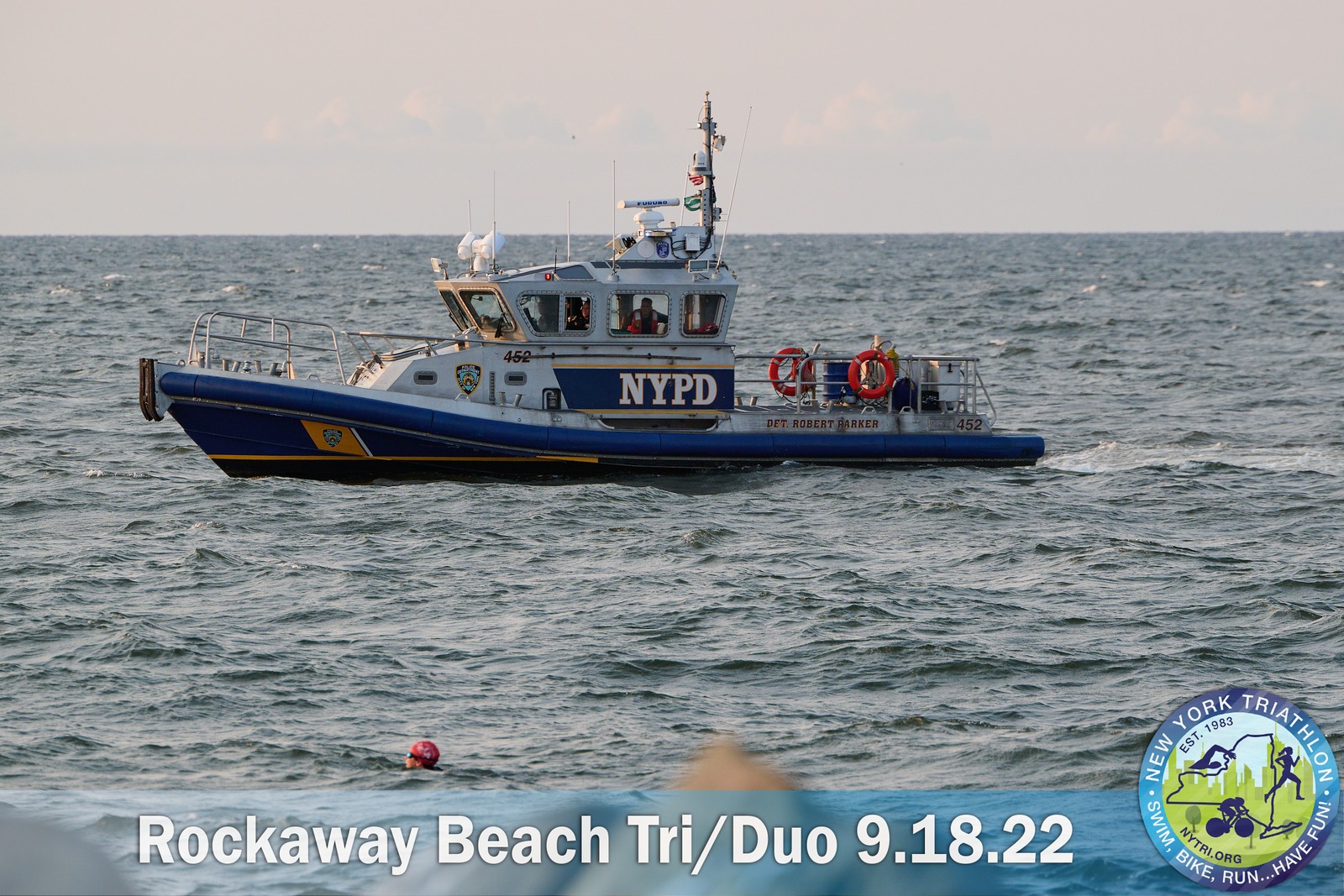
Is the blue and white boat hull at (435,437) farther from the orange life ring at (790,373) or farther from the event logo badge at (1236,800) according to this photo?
the event logo badge at (1236,800)

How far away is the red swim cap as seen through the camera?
814 cm

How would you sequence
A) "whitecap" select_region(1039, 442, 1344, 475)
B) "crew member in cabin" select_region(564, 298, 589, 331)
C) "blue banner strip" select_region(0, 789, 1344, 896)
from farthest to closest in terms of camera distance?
1. "whitecap" select_region(1039, 442, 1344, 475)
2. "crew member in cabin" select_region(564, 298, 589, 331)
3. "blue banner strip" select_region(0, 789, 1344, 896)

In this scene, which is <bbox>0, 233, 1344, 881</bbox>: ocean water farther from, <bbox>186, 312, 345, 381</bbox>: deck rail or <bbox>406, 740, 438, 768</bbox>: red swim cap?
<bbox>186, 312, 345, 381</bbox>: deck rail

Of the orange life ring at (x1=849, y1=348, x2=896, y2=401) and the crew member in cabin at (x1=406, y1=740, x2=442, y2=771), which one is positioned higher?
the orange life ring at (x1=849, y1=348, x2=896, y2=401)

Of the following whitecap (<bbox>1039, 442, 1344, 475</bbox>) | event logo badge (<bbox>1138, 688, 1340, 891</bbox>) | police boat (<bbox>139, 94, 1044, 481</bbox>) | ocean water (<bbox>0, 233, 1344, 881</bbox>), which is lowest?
ocean water (<bbox>0, 233, 1344, 881</bbox>)

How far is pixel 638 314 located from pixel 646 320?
12cm

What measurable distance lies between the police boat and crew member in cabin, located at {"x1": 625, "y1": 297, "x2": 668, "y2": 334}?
21 millimetres

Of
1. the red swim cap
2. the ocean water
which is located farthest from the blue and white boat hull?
the red swim cap

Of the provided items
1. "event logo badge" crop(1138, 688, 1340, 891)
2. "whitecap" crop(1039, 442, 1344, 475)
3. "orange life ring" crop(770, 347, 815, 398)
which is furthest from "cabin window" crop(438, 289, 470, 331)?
"event logo badge" crop(1138, 688, 1340, 891)

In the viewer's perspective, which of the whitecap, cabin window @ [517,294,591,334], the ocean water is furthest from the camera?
the whitecap

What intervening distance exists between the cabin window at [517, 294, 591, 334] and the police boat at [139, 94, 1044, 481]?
0.07 ft

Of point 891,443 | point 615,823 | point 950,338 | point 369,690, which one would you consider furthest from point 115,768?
point 950,338

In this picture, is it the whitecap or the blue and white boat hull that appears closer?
the blue and white boat hull

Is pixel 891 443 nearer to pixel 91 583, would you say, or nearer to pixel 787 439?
pixel 787 439
